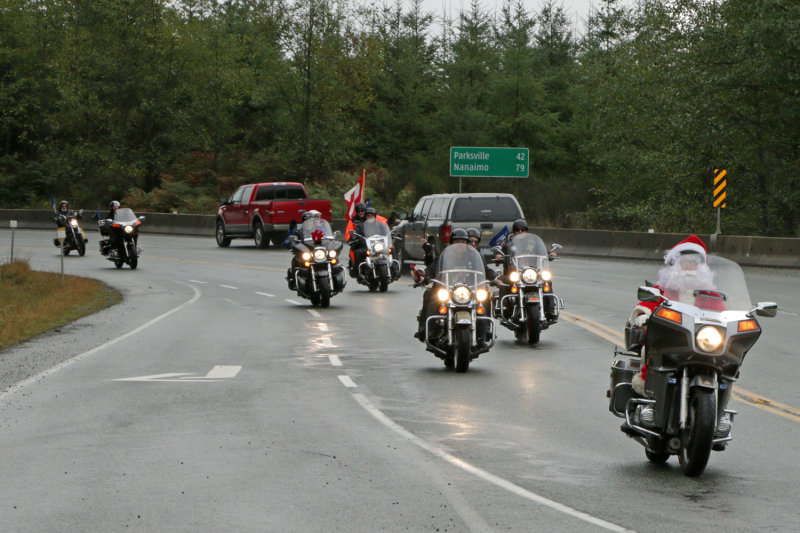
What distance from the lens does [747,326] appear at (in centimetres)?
782

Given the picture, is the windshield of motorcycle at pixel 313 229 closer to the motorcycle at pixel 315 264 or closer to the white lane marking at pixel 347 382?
the motorcycle at pixel 315 264

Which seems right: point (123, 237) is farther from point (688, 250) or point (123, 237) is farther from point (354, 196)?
point (688, 250)

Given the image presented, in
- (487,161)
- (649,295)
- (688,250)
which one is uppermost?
(487,161)

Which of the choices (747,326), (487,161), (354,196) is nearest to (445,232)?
(354,196)

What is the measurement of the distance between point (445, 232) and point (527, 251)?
10.9m

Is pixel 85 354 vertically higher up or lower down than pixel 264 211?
lower down

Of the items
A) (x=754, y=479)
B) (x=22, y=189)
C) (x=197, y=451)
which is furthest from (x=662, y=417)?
(x=22, y=189)

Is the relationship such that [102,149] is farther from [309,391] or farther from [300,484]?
[300,484]

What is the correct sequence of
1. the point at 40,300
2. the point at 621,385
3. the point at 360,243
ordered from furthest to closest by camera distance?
the point at 360,243 → the point at 40,300 → the point at 621,385

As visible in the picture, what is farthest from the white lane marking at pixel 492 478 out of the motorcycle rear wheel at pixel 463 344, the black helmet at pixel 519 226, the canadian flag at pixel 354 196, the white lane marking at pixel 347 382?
the canadian flag at pixel 354 196

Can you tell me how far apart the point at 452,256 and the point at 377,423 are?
4247 millimetres

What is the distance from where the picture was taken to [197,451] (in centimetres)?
873

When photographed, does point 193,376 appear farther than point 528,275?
No

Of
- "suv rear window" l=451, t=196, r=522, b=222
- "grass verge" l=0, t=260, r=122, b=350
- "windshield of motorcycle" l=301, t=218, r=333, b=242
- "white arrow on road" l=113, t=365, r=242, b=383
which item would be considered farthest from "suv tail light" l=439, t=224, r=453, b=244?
"white arrow on road" l=113, t=365, r=242, b=383
